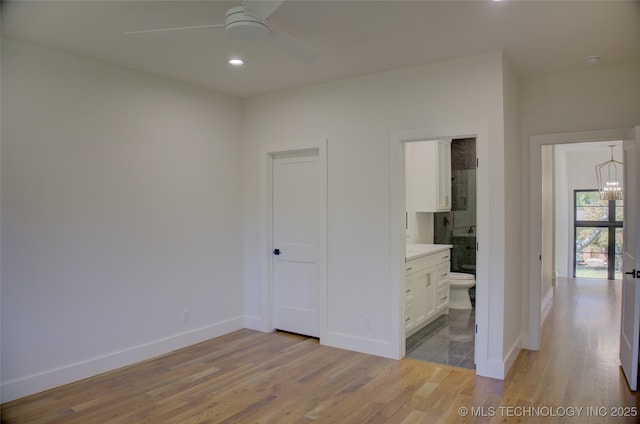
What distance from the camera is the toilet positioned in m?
5.65

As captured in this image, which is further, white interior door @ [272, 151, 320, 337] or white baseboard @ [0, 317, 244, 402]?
white interior door @ [272, 151, 320, 337]

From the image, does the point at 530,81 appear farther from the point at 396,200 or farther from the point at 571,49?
the point at 396,200

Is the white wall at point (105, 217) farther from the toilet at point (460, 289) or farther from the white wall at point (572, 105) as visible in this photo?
the white wall at point (572, 105)

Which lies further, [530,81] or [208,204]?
[208,204]

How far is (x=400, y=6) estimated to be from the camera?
255cm

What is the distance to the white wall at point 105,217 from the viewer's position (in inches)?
122

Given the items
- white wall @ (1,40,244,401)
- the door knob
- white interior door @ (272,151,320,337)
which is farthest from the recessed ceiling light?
white wall @ (1,40,244,401)

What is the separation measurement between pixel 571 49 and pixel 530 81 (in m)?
0.76

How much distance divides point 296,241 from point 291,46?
2.43 metres

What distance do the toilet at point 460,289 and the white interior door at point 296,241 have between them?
7.38ft

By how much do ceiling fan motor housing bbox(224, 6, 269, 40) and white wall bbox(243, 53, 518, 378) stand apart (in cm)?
178

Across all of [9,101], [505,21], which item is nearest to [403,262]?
[505,21]

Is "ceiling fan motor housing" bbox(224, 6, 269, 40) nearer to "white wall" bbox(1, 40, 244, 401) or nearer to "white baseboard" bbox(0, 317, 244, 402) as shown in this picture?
"white wall" bbox(1, 40, 244, 401)

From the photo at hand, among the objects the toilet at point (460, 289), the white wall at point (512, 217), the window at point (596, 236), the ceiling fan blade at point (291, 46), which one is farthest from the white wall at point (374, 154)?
the window at point (596, 236)
